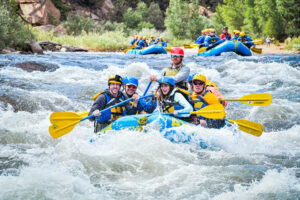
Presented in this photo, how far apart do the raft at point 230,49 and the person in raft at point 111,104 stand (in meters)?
10.0

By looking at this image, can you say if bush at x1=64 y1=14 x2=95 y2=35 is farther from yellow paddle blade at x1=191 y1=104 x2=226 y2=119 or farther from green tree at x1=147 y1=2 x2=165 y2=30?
yellow paddle blade at x1=191 y1=104 x2=226 y2=119

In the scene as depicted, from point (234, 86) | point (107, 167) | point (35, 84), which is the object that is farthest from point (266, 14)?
point (107, 167)

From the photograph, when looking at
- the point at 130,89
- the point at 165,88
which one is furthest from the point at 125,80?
the point at 165,88

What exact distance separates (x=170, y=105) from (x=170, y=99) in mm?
86

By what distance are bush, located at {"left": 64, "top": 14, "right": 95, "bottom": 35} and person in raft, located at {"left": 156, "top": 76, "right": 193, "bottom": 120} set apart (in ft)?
81.8

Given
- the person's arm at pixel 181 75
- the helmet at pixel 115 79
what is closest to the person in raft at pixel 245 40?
the person's arm at pixel 181 75

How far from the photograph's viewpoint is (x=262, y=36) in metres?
26.0

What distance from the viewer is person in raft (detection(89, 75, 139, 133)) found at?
5059 mm

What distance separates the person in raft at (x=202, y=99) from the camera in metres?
5.12

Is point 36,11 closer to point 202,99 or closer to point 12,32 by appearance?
point 12,32

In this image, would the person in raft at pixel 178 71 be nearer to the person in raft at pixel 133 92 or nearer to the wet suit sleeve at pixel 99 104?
the person in raft at pixel 133 92

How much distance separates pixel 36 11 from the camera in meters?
28.8

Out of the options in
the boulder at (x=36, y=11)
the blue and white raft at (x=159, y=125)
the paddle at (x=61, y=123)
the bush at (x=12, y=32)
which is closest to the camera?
the blue and white raft at (x=159, y=125)

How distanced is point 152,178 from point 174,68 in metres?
2.62
